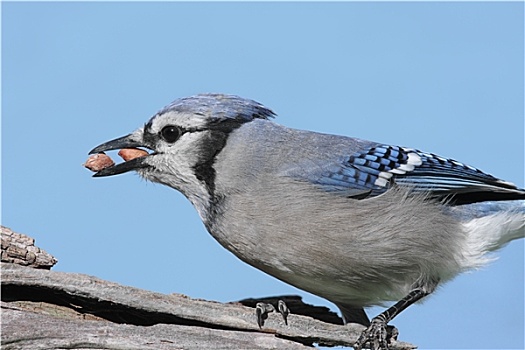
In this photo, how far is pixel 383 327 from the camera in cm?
293

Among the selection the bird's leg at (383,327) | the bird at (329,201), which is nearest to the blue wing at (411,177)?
the bird at (329,201)

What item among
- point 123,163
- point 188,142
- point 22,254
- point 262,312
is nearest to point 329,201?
point 262,312

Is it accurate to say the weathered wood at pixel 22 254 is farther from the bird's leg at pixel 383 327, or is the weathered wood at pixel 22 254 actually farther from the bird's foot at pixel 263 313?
the bird's leg at pixel 383 327

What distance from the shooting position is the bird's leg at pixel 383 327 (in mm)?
2871

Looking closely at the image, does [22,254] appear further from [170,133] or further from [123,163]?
[170,133]

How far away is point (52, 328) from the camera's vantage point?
2.45 meters

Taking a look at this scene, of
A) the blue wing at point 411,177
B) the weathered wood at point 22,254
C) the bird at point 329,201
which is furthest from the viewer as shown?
the blue wing at point 411,177

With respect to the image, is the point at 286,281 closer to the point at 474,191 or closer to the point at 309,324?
the point at 309,324

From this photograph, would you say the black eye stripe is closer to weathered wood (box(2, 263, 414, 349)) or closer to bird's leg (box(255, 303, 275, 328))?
weathered wood (box(2, 263, 414, 349))

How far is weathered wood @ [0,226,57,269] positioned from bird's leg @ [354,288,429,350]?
1190mm

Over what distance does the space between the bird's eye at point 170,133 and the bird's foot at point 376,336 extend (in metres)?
1.09

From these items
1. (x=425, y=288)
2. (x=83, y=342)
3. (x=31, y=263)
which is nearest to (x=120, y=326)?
(x=83, y=342)

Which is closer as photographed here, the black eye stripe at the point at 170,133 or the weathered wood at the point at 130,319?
the weathered wood at the point at 130,319

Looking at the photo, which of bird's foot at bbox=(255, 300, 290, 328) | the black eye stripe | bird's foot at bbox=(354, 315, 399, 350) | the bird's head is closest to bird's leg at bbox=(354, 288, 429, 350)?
bird's foot at bbox=(354, 315, 399, 350)
